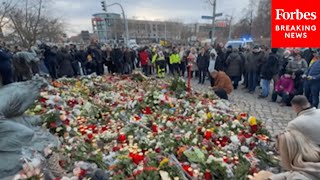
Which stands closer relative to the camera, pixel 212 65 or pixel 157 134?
pixel 157 134

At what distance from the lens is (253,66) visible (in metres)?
10.7

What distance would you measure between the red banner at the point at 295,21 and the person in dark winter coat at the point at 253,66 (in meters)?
2.89

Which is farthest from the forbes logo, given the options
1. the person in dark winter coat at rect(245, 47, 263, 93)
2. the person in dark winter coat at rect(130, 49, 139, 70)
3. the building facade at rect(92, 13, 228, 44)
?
the building facade at rect(92, 13, 228, 44)

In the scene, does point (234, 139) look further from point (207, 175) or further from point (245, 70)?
point (245, 70)

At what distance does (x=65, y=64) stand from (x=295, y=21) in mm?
9230

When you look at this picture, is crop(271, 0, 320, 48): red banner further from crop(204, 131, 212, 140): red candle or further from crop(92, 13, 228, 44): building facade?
crop(92, 13, 228, 44): building facade

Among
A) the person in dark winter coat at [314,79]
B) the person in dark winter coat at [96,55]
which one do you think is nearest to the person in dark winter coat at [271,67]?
the person in dark winter coat at [314,79]

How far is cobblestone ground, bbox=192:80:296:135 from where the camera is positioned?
7092 mm

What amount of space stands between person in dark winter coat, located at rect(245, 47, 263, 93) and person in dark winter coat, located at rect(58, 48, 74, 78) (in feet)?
23.9

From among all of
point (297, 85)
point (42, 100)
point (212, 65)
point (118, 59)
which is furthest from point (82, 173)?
point (118, 59)

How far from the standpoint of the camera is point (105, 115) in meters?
6.66

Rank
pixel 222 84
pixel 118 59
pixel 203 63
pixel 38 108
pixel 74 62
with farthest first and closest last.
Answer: pixel 118 59, pixel 74 62, pixel 203 63, pixel 222 84, pixel 38 108

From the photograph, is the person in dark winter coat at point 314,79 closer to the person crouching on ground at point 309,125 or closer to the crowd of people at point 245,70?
the crowd of people at point 245,70

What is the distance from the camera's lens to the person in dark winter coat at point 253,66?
34.7ft
